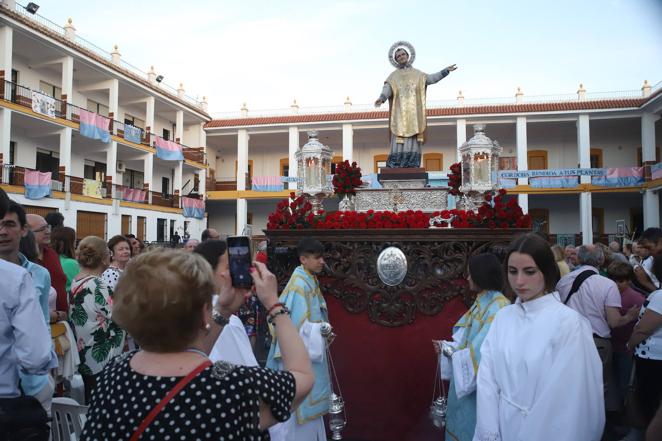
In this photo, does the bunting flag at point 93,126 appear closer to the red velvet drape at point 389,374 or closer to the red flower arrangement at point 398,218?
the red flower arrangement at point 398,218

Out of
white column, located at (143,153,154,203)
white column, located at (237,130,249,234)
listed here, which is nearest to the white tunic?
white column, located at (143,153,154,203)

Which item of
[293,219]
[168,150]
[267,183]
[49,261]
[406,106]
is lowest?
[49,261]

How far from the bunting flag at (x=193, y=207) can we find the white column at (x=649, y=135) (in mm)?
22015

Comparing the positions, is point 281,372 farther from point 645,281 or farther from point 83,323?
point 645,281

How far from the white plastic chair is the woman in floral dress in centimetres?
94

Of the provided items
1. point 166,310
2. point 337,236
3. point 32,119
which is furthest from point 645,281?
point 32,119

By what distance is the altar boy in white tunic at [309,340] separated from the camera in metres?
3.51

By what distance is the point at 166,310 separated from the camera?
132 cm

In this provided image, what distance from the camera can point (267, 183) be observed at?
25.8 meters

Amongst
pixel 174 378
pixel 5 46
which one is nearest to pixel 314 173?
pixel 174 378

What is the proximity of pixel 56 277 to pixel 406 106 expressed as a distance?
5.31 meters

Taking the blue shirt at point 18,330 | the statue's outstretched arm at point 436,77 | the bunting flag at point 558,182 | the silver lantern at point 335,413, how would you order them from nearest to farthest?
the blue shirt at point 18,330
the silver lantern at point 335,413
the statue's outstretched arm at point 436,77
the bunting flag at point 558,182

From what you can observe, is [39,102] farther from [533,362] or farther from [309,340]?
[533,362]

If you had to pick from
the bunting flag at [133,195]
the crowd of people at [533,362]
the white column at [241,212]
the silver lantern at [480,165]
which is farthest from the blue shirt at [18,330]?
the white column at [241,212]
